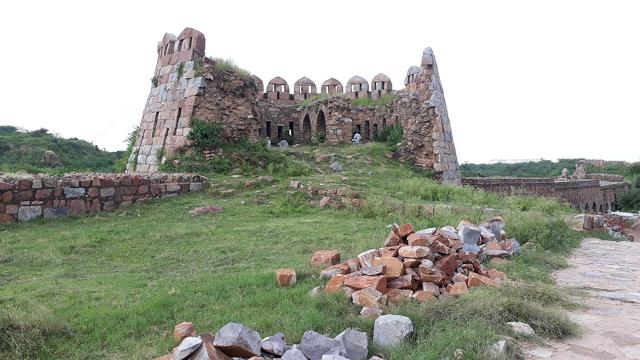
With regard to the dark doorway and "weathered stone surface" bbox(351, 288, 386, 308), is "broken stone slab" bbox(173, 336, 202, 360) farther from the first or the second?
the dark doorway

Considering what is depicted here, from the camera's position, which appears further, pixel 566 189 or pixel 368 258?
pixel 566 189

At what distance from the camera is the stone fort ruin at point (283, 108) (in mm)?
13547

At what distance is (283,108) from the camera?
20.2m

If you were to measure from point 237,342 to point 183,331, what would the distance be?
74 centimetres

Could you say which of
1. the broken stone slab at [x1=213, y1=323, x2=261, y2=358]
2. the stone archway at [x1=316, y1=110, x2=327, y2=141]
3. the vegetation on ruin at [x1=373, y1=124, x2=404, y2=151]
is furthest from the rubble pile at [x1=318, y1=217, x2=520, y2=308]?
the stone archway at [x1=316, y1=110, x2=327, y2=141]

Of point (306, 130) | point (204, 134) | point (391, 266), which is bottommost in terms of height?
point (391, 266)

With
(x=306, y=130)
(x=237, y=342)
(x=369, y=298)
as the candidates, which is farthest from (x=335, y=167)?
(x=237, y=342)

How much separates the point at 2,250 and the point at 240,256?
3.43 metres

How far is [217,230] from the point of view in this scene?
803 centimetres

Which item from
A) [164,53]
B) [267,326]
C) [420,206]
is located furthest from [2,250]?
[164,53]

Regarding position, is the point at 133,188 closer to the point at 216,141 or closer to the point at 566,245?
the point at 216,141

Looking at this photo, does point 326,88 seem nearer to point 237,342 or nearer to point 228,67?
point 228,67

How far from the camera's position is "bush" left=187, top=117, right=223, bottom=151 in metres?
12.9

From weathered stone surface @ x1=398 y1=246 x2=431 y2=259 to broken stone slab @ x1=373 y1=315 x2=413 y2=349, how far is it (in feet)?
3.83
